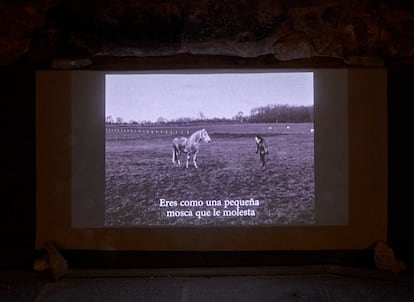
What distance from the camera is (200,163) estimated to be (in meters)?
4.44

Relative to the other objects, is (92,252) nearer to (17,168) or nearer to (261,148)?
(17,168)

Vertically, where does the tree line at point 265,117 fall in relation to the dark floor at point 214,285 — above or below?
above

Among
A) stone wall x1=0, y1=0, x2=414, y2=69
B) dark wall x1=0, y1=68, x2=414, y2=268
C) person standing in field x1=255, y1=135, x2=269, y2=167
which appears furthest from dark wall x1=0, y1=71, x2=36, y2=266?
person standing in field x1=255, y1=135, x2=269, y2=167

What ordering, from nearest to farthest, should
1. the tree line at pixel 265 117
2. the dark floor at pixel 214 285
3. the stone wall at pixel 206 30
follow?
1. the dark floor at pixel 214 285
2. the stone wall at pixel 206 30
3. the tree line at pixel 265 117

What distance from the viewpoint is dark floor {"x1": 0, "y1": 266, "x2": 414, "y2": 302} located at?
3.85 meters

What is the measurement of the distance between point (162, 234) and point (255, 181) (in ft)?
2.78

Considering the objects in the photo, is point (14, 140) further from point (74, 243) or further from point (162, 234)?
point (162, 234)

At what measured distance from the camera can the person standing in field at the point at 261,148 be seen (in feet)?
14.5

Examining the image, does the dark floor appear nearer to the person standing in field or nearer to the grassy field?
the grassy field

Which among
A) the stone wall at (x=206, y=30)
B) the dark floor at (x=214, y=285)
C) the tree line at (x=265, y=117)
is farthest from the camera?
the tree line at (x=265, y=117)

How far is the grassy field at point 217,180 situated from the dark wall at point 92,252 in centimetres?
29

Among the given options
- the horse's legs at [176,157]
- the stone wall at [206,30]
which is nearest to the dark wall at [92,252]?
the stone wall at [206,30]

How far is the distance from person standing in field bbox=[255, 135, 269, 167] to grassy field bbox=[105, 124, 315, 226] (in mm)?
34

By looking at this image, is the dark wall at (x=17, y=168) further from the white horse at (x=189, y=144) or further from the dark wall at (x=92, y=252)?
the white horse at (x=189, y=144)
